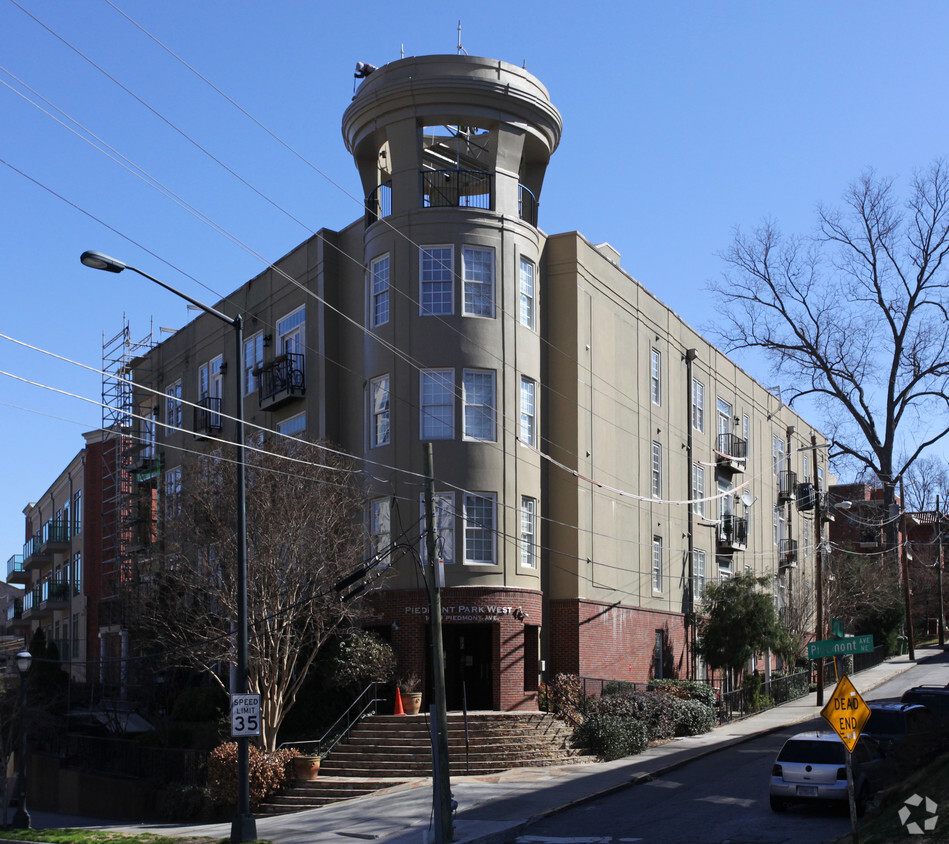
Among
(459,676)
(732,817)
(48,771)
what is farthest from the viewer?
(48,771)

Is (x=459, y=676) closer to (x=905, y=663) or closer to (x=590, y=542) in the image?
(x=590, y=542)

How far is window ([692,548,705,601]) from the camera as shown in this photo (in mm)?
43719

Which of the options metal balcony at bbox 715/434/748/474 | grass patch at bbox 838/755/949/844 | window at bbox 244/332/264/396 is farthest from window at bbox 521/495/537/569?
metal balcony at bbox 715/434/748/474

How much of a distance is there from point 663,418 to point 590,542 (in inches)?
354

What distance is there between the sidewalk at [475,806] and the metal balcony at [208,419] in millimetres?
16749

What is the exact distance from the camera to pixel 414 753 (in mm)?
27047

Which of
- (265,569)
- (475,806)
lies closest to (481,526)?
(265,569)

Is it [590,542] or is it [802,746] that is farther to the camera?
[590,542]

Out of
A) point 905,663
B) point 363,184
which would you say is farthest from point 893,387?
point 363,184

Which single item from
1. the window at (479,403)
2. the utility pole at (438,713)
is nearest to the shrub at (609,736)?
the window at (479,403)

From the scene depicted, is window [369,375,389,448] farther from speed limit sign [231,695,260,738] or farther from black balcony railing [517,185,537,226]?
speed limit sign [231,695,260,738]

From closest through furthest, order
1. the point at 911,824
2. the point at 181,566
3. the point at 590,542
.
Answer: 1. the point at 911,824
2. the point at 181,566
3. the point at 590,542

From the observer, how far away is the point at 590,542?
3406cm

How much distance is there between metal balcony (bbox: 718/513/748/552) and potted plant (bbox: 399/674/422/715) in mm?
20505
